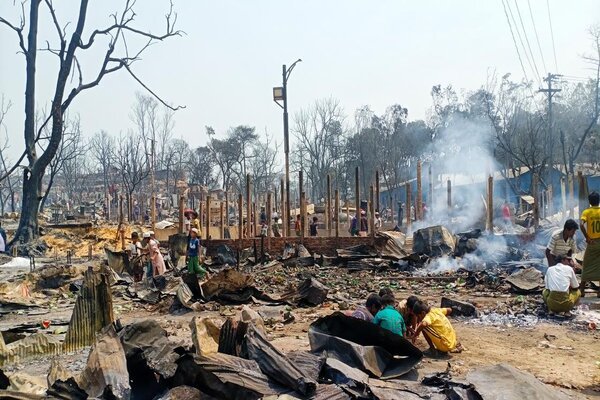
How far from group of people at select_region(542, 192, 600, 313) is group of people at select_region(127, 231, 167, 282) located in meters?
8.96

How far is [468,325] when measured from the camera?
8219 millimetres

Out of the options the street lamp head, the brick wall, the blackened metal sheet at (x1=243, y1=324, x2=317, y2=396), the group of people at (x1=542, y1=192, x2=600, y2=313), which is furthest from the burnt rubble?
the street lamp head

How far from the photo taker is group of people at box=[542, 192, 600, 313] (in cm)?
828

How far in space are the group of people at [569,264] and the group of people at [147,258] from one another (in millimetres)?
8956

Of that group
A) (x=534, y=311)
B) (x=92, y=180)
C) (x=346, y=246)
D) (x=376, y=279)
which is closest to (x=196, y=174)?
(x=92, y=180)

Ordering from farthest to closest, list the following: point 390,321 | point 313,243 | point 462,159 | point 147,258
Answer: point 462,159
point 313,243
point 147,258
point 390,321

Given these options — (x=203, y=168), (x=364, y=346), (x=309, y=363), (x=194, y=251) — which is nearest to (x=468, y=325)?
(x=364, y=346)

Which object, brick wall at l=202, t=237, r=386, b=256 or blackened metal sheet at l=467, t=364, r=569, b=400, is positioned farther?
brick wall at l=202, t=237, r=386, b=256

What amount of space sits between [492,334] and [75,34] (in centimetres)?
1808

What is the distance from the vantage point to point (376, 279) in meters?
13.9

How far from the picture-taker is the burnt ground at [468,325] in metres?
6.05

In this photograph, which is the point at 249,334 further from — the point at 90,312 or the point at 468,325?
the point at 468,325

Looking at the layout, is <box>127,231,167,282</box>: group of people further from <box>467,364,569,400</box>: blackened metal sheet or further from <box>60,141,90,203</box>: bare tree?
<box>60,141,90,203</box>: bare tree

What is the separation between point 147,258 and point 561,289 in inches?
443
